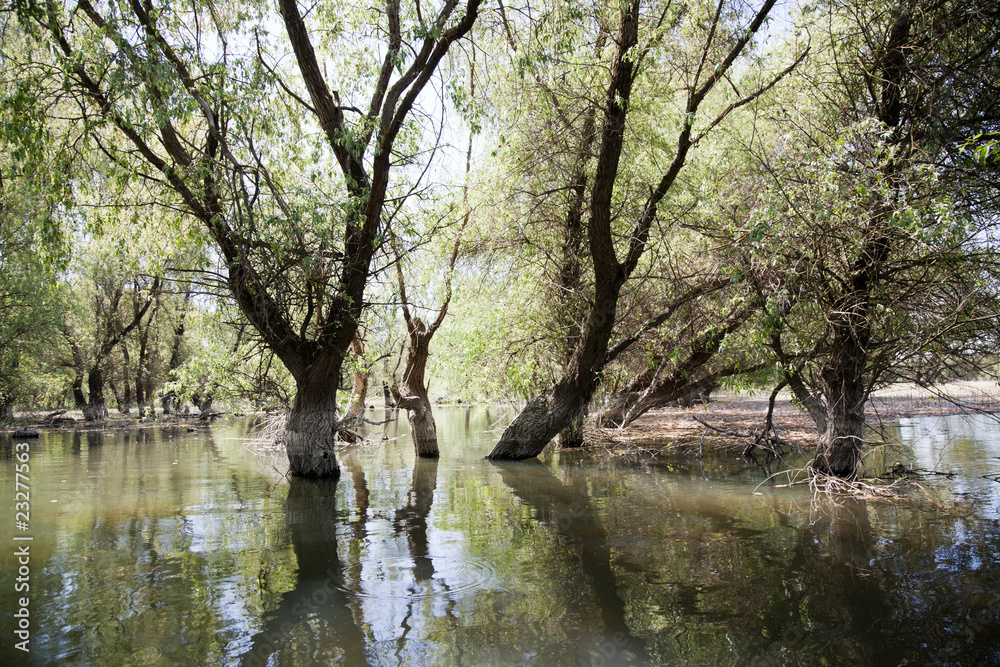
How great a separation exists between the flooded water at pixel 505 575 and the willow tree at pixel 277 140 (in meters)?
2.77

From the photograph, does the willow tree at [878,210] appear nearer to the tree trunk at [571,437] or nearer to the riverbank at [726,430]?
the riverbank at [726,430]

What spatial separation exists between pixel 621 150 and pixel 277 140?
19.5ft

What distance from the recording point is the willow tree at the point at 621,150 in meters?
8.70

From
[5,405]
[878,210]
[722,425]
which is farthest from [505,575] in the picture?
[5,405]

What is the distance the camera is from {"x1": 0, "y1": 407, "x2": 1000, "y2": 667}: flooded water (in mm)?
3805

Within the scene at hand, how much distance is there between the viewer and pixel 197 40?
25.9ft

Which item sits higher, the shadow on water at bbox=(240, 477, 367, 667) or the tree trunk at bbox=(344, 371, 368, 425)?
the tree trunk at bbox=(344, 371, 368, 425)

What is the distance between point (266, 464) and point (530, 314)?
6.71 meters

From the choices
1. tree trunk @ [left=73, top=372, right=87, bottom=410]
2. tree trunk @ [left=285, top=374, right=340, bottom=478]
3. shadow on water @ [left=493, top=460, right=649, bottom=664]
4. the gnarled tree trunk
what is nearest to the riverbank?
shadow on water @ [left=493, top=460, right=649, bottom=664]

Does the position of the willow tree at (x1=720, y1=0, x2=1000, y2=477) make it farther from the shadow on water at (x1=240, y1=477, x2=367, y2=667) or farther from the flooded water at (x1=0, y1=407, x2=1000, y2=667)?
the shadow on water at (x1=240, y1=477, x2=367, y2=667)

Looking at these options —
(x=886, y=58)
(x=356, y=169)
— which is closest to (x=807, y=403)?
(x=886, y=58)

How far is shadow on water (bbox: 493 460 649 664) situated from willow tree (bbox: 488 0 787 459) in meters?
1.45

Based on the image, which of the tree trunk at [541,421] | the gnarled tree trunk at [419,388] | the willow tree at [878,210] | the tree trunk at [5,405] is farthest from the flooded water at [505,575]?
the tree trunk at [5,405]

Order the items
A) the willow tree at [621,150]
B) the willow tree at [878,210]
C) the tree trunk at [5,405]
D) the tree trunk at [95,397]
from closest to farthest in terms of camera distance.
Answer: the willow tree at [878,210] < the willow tree at [621,150] < the tree trunk at [5,405] < the tree trunk at [95,397]
